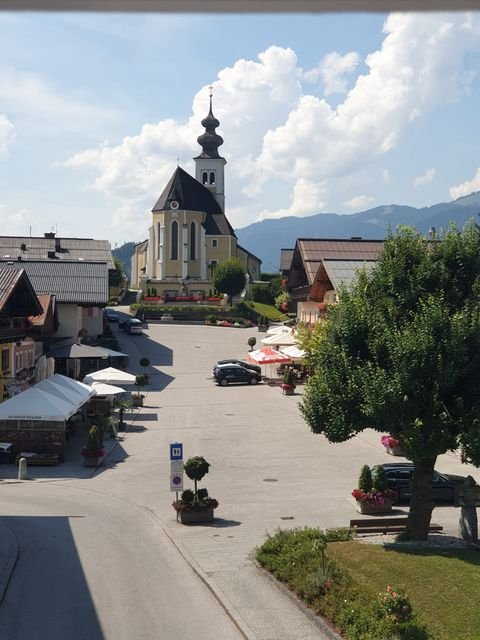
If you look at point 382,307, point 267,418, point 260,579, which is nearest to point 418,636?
point 260,579

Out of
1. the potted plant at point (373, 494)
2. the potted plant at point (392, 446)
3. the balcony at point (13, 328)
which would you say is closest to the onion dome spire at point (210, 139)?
the balcony at point (13, 328)

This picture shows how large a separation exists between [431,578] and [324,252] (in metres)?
42.0

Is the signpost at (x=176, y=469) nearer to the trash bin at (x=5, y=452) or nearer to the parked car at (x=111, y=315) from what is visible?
the trash bin at (x=5, y=452)

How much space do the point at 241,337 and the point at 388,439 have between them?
43.5 metres

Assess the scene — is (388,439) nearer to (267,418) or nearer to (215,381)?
(267,418)

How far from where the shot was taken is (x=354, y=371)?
18.7 m

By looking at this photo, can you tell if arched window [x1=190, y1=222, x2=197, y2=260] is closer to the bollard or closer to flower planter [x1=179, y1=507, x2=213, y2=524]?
the bollard

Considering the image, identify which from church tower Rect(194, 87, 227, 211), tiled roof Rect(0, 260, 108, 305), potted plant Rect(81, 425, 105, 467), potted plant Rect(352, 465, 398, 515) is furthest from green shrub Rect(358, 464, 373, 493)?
church tower Rect(194, 87, 227, 211)

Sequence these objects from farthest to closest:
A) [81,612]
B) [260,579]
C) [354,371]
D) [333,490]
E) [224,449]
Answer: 1. [224,449]
2. [333,490]
3. [354,371]
4. [260,579]
5. [81,612]

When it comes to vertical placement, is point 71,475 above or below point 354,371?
below

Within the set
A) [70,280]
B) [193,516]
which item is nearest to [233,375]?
[70,280]

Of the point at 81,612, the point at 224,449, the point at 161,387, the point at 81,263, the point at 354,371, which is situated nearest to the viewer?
the point at 81,612

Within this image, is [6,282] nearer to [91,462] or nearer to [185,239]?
[91,462]

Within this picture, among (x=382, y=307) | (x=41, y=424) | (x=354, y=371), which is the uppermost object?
(x=382, y=307)
